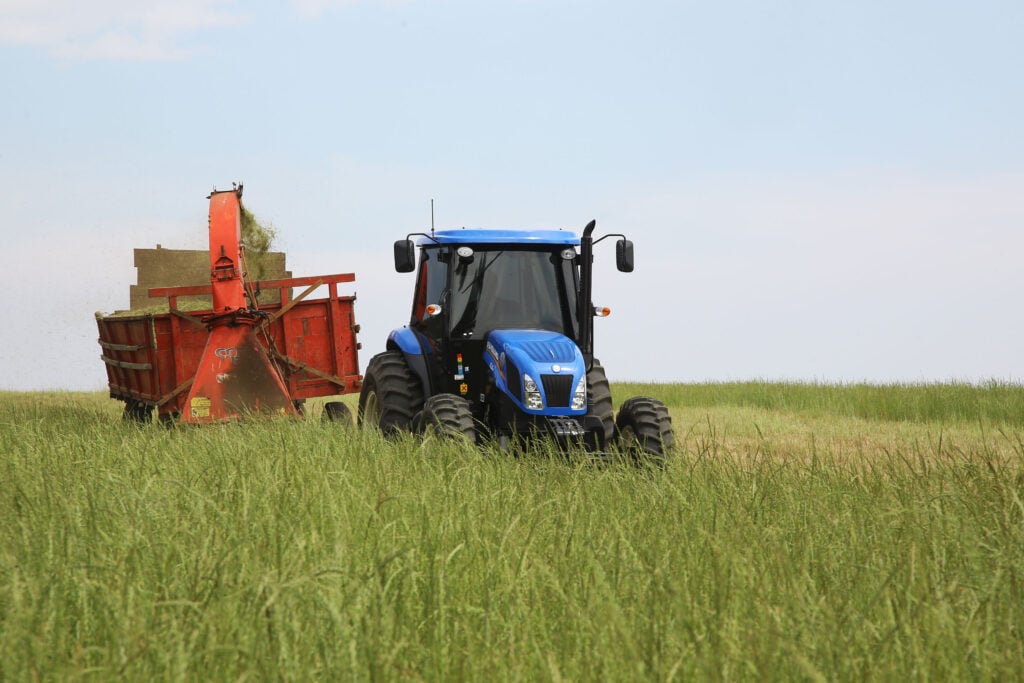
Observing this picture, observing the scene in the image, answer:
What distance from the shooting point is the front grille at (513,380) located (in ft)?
25.3

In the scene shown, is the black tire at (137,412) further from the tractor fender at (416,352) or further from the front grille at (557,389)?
the front grille at (557,389)

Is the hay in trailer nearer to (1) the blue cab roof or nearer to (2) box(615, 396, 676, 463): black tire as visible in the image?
(1) the blue cab roof

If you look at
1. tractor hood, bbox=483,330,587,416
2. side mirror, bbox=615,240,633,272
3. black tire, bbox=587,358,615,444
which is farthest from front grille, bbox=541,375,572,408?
side mirror, bbox=615,240,633,272

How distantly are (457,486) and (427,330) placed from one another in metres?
3.31

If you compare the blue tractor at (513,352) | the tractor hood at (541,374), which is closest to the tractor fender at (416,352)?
the blue tractor at (513,352)

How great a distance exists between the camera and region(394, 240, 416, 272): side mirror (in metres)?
8.10

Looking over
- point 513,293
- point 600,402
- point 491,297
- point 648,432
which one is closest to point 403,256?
point 491,297

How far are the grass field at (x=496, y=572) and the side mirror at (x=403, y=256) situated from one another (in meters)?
1.96

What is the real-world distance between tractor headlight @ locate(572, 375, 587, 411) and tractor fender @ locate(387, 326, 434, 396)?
58.1 inches

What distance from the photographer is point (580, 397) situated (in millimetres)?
7867

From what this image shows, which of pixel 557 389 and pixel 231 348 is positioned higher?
pixel 231 348

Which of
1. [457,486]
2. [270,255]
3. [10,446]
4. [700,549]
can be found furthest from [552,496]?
[270,255]

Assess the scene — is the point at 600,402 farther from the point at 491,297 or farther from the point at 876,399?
the point at 876,399

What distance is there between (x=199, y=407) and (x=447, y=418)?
337 cm
